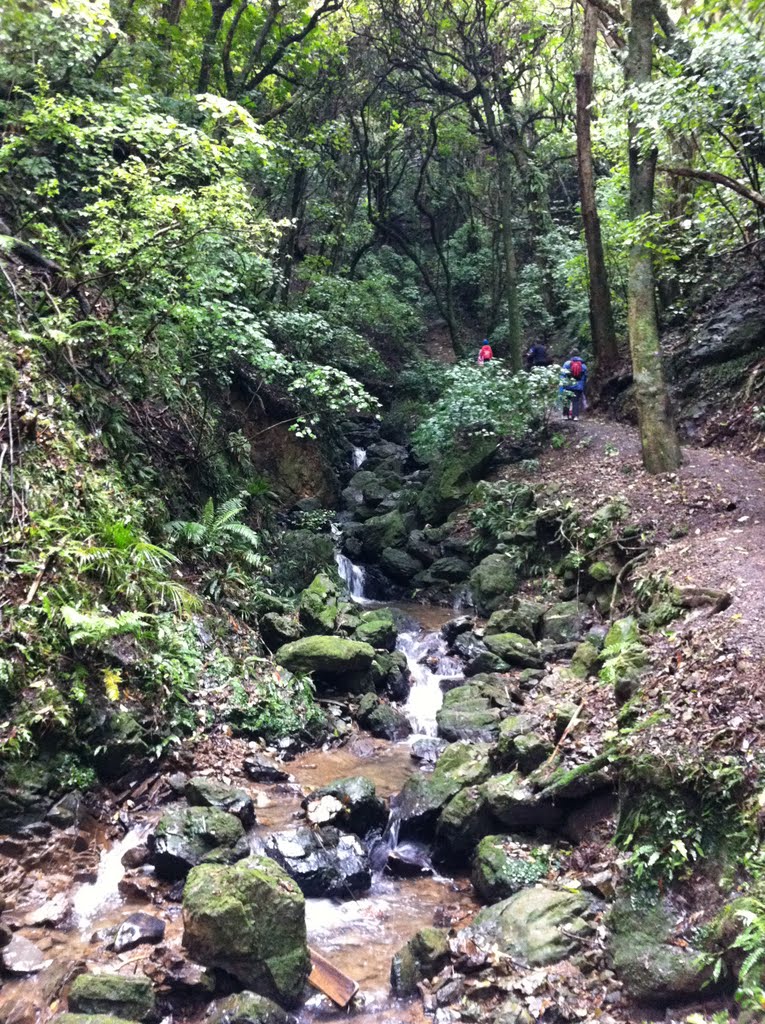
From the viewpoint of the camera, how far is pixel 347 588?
14.7 meters

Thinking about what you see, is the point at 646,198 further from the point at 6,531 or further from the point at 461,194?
the point at 461,194

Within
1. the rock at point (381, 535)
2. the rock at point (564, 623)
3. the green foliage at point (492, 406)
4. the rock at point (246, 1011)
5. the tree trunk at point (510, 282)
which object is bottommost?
the rock at point (246, 1011)

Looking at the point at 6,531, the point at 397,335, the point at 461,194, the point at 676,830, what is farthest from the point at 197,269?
the point at 461,194

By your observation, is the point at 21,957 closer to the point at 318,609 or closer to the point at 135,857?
the point at 135,857

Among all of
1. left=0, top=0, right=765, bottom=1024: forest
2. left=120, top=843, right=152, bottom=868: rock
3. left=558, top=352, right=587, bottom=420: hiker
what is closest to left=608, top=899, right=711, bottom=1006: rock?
left=0, top=0, right=765, bottom=1024: forest

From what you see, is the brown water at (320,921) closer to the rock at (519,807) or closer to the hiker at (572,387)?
the rock at (519,807)

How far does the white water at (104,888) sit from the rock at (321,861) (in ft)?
4.10

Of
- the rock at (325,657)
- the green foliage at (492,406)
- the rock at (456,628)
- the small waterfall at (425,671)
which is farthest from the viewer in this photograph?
the green foliage at (492,406)

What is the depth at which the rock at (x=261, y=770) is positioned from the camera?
7984 mm

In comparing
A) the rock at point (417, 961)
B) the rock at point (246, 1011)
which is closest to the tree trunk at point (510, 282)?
the rock at point (417, 961)

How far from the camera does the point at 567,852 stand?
248 inches

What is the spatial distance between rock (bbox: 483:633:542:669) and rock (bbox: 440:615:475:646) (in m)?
0.97

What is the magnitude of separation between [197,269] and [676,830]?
9.50 metres

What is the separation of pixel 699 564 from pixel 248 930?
6651mm
